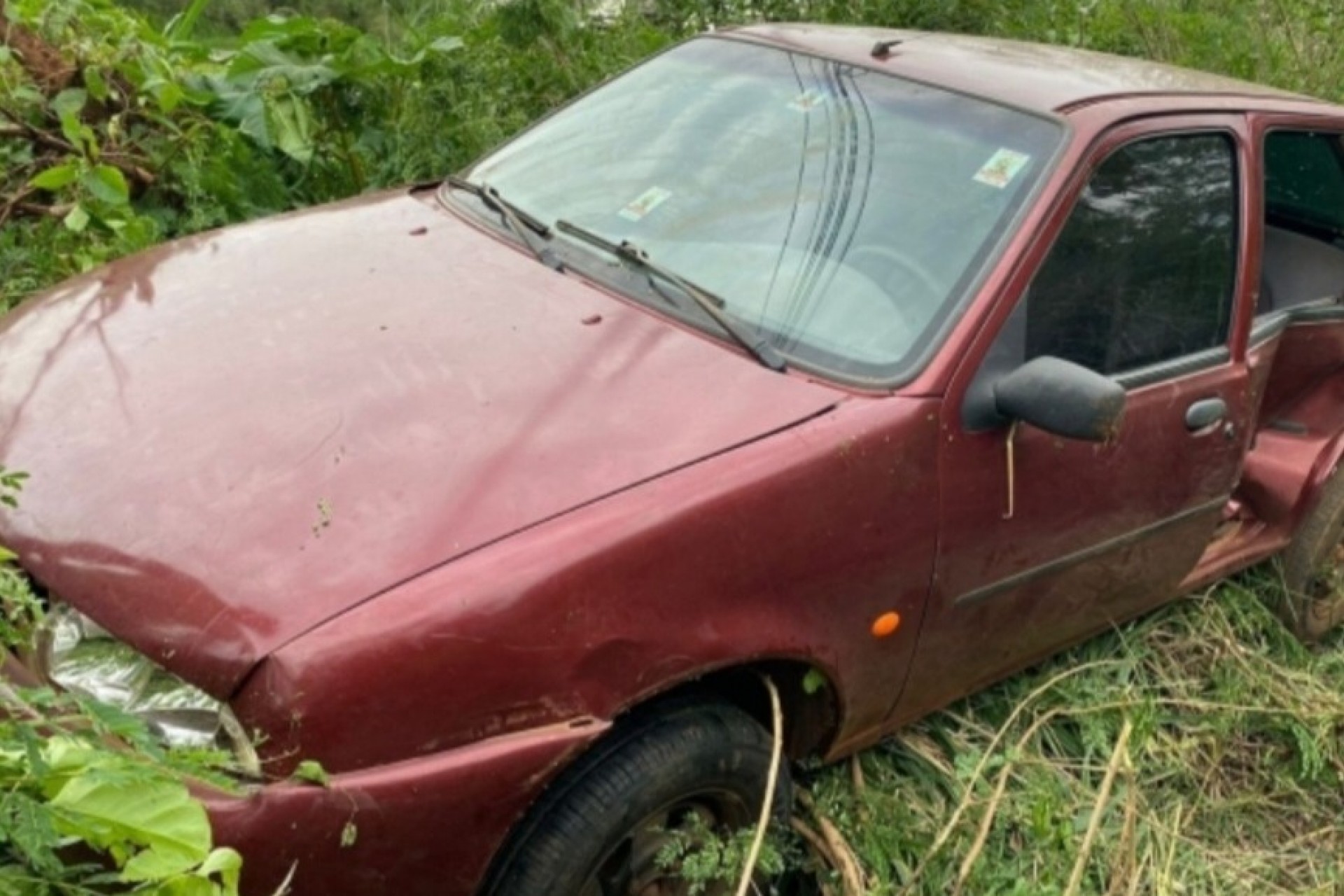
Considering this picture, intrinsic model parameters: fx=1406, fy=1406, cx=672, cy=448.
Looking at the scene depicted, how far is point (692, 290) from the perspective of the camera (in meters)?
2.85

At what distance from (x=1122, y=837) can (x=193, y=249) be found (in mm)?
2349

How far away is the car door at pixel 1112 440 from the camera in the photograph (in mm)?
2758

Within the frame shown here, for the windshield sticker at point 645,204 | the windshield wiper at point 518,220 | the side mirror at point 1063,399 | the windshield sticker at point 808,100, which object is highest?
the windshield sticker at point 808,100

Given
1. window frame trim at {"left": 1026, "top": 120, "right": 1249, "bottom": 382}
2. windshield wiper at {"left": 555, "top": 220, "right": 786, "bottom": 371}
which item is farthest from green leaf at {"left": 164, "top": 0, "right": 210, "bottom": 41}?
window frame trim at {"left": 1026, "top": 120, "right": 1249, "bottom": 382}

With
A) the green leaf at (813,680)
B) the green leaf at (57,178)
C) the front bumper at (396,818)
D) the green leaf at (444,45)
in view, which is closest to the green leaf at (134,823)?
the front bumper at (396,818)

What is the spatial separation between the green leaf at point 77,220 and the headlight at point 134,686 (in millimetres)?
2184

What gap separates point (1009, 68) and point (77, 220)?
105 inches

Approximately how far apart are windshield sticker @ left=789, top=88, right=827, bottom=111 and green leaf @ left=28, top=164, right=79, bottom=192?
88.0 inches

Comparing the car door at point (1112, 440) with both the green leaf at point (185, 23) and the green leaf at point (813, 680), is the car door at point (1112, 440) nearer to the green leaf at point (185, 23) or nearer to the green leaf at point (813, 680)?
the green leaf at point (813, 680)

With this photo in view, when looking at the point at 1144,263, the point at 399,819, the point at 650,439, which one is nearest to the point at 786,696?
the point at 650,439

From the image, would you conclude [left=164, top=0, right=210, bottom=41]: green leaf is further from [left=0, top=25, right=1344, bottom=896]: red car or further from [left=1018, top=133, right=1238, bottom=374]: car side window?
[left=1018, top=133, right=1238, bottom=374]: car side window

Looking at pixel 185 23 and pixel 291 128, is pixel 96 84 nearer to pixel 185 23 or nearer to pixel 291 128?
pixel 291 128

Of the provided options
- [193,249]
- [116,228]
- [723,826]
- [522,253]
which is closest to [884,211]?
[522,253]

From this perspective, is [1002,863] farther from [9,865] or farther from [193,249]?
[193,249]
